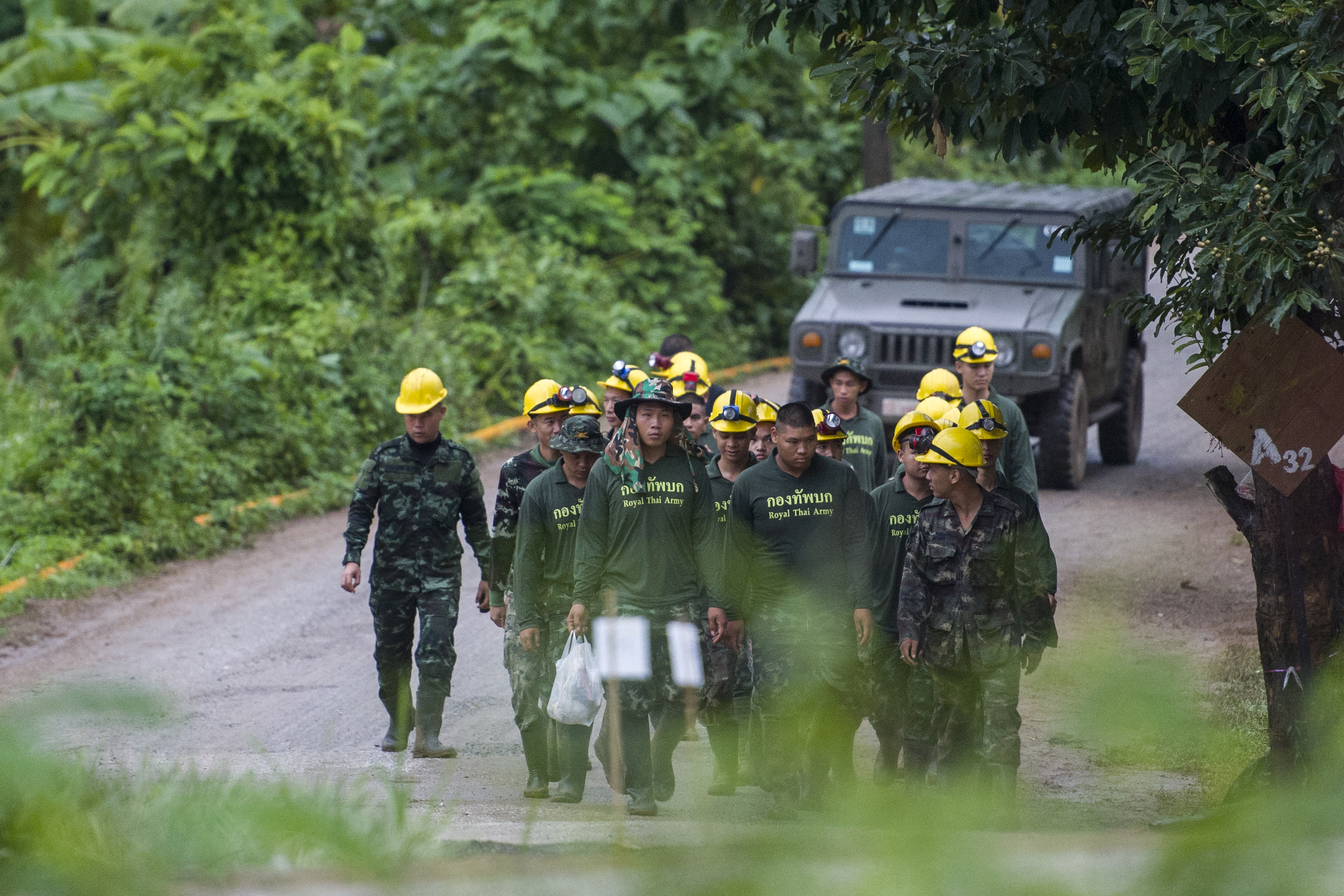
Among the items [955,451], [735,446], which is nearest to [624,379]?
[735,446]

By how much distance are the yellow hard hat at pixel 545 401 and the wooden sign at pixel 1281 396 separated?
302 cm

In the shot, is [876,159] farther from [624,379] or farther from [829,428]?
[829,428]

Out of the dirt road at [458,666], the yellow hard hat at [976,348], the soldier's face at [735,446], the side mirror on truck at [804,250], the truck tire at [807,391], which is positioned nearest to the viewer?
the dirt road at [458,666]

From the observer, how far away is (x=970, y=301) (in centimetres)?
1330

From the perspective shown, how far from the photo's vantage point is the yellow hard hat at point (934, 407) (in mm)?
7027

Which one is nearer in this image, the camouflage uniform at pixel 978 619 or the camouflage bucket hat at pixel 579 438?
the camouflage uniform at pixel 978 619

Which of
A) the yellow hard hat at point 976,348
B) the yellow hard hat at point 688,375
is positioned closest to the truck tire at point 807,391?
the yellow hard hat at point 688,375

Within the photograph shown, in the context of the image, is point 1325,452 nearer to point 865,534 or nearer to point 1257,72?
point 1257,72

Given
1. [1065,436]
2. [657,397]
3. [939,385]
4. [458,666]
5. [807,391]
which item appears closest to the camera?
[657,397]

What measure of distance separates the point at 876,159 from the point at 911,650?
14.6 metres

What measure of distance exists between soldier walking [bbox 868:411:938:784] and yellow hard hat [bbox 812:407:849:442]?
0.32 m

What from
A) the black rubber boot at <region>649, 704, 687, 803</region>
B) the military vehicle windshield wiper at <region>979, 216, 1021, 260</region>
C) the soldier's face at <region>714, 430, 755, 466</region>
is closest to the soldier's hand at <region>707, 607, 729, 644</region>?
the black rubber boot at <region>649, 704, 687, 803</region>

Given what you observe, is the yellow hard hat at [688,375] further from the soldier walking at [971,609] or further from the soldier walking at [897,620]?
the soldier walking at [971,609]

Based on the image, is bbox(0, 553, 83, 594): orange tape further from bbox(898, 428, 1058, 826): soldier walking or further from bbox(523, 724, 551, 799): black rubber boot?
bbox(898, 428, 1058, 826): soldier walking
